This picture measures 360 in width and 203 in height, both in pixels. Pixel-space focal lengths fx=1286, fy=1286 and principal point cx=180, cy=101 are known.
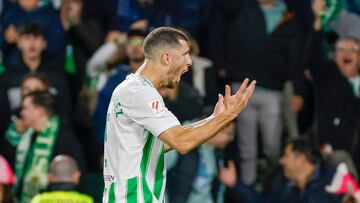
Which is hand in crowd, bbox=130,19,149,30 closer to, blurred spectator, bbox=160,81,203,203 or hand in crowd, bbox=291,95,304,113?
blurred spectator, bbox=160,81,203,203

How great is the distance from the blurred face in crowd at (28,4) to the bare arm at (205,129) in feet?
19.9

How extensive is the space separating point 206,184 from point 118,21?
224cm

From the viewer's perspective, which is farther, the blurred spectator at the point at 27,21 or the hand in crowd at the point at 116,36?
the blurred spectator at the point at 27,21

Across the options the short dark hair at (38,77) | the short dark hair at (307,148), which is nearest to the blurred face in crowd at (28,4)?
the short dark hair at (38,77)

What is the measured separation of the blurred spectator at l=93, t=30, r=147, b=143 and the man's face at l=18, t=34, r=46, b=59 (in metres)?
0.71

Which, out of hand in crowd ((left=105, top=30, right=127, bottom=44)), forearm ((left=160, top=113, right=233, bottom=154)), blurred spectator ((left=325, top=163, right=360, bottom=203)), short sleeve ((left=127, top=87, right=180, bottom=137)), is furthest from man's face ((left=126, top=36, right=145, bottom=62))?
forearm ((left=160, top=113, right=233, bottom=154))

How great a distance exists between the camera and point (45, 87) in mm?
12430

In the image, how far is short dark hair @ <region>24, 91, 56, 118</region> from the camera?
472 inches

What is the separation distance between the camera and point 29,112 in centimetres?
1201

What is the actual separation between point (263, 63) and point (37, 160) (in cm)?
256

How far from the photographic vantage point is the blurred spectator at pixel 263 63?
12719 millimetres

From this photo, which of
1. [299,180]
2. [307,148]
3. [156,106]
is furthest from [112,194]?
[307,148]

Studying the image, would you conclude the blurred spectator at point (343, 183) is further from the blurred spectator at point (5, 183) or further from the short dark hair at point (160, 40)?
the short dark hair at point (160, 40)

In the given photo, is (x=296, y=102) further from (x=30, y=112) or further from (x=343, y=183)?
(x=30, y=112)
